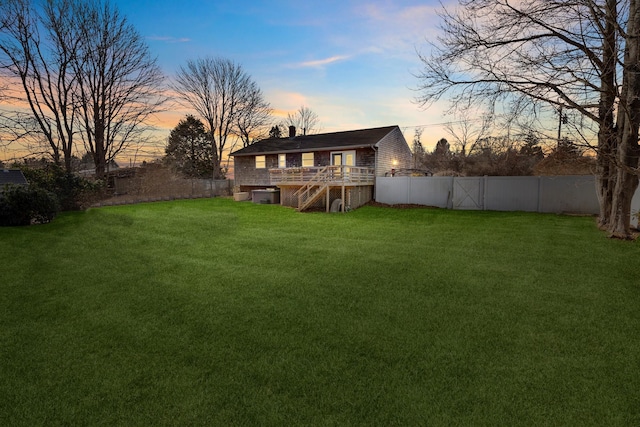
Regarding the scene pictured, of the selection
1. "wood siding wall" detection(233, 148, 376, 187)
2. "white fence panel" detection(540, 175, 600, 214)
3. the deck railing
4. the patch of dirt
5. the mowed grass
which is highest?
"wood siding wall" detection(233, 148, 376, 187)

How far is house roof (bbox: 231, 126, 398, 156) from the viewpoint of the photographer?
20.1m

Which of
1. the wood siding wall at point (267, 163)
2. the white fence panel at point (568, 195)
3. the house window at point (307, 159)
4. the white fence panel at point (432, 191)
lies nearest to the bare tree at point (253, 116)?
the wood siding wall at point (267, 163)

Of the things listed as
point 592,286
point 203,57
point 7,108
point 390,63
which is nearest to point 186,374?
point 592,286

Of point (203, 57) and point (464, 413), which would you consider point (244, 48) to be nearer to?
point (203, 57)

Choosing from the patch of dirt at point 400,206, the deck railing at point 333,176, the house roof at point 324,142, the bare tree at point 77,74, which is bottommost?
the patch of dirt at point 400,206

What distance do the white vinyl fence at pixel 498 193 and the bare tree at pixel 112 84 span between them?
17905 millimetres

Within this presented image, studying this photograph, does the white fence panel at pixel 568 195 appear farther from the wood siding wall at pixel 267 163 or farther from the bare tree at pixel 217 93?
the bare tree at pixel 217 93

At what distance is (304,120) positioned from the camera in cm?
4441

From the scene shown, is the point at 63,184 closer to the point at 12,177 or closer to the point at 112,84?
the point at 12,177

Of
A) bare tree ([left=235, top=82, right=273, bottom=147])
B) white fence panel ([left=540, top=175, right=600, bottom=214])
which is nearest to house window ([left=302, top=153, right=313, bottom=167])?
white fence panel ([left=540, top=175, right=600, bottom=214])

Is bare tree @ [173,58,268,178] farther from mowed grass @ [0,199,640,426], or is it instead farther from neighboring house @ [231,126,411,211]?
mowed grass @ [0,199,640,426]

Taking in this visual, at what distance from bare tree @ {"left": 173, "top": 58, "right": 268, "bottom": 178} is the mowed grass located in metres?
27.8

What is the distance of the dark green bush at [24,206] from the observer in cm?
1123

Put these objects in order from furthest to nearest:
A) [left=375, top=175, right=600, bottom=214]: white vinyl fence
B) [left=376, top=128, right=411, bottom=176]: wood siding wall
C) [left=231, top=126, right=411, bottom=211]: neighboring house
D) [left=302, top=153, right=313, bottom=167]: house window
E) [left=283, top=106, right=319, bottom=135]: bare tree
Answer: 1. [left=283, top=106, right=319, bottom=135]: bare tree
2. [left=302, top=153, right=313, bottom=167]: house window
3. [left=376, top=128, right=411, bottom=176]: wood siding wall
4. [left=231, top=126, right=411, bottom=211]: neighboring house
5. [left=375, top=175, right=600, bottom=214]: white vinyl fence
